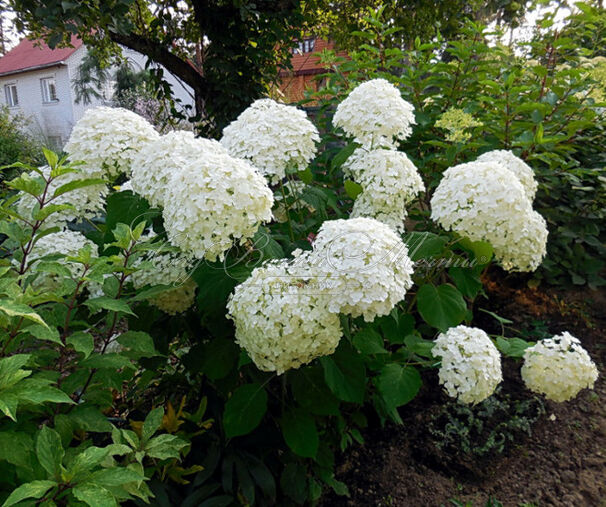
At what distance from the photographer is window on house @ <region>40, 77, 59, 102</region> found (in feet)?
64.1

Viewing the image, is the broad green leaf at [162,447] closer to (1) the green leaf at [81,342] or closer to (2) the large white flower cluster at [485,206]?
(1) the green leaf at [81,342]

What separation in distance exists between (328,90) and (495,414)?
2136 millimetres

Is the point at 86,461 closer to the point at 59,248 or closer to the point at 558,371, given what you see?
the point at 59,248

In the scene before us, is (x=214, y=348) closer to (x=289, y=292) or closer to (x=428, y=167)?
(x=289, y=292)

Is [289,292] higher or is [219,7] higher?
[219,7]

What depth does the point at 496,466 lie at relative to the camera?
203 cm

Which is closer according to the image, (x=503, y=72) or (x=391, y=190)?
(x=391, y=190)

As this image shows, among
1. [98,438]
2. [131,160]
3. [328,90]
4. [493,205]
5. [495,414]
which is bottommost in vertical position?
[495,414]

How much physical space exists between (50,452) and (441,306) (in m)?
1.15

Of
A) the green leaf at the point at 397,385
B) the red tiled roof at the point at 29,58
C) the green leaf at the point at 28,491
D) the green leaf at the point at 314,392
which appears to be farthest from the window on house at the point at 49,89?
the green leaf at the point at 28,491

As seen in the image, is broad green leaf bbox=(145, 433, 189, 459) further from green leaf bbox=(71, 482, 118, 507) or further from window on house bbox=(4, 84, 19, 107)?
window on house bbox=(4, 84, 19, 107)

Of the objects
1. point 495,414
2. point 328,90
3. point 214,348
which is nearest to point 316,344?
point 214,348

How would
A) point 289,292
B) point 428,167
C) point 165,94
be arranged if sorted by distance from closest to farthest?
point 289,292
point 428,167
point 165,94

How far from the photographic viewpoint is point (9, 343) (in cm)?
91
